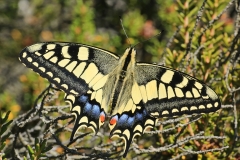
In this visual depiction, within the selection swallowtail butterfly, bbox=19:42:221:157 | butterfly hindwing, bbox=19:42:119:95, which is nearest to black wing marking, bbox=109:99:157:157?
swallowtail butterfly, bbox=19:42:221:157

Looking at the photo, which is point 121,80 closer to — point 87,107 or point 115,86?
point 115,86

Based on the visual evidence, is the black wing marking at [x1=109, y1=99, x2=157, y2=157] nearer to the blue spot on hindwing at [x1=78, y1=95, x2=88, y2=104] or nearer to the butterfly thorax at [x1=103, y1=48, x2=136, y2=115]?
the butterfly thorax at [x1=103, y1=48, x2=136, y2=115]

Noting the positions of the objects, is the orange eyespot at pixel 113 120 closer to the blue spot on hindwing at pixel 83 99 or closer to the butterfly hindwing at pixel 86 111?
the butterfly hindwing at pixel 86 111

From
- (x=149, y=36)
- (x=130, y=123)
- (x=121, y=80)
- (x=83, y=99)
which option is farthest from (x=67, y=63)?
(x=149, y=36)

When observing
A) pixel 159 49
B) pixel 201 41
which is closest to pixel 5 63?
pixel 159 49

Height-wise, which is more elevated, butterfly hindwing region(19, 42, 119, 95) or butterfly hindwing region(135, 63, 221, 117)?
butterfly hindwing region(19, 42, 119, 95)

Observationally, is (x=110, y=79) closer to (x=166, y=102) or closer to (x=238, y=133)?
(x=166, y=102)
